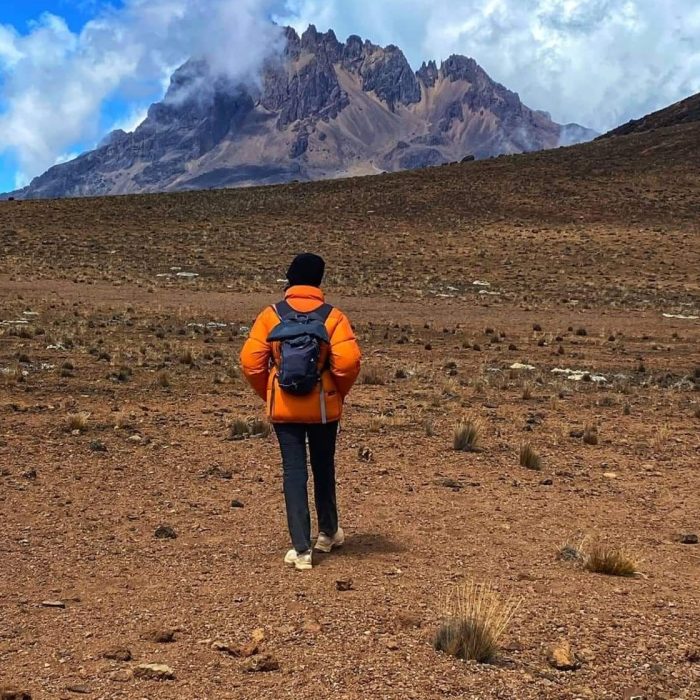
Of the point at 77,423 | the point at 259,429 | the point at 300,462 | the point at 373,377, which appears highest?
the point at 373,377

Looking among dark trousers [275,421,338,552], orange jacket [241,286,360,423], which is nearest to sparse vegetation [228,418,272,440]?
dark trousers [275,421,338,552]

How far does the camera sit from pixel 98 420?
11547mm

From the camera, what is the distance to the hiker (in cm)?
595

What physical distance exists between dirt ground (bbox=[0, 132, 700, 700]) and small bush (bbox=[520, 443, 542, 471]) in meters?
0.13

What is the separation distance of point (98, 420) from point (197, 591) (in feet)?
20.5

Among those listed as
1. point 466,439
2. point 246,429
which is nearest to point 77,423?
point 246,429

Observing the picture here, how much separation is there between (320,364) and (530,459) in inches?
189

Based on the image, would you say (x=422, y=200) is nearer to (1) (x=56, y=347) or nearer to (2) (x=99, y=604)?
(1) (x=56, y=347)

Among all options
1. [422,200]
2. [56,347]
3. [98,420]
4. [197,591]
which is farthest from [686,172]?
[197,591]

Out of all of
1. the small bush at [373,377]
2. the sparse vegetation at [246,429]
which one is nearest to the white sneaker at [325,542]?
the sparse vegetation at [246,429]

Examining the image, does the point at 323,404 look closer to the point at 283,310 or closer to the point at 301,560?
the point at 283,310

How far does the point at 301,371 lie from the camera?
5887mm

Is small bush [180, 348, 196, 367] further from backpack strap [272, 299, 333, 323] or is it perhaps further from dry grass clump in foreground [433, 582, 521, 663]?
dry grass clump in foreground [433, 582, 521, 663]

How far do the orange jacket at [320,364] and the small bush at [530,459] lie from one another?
4486mm
